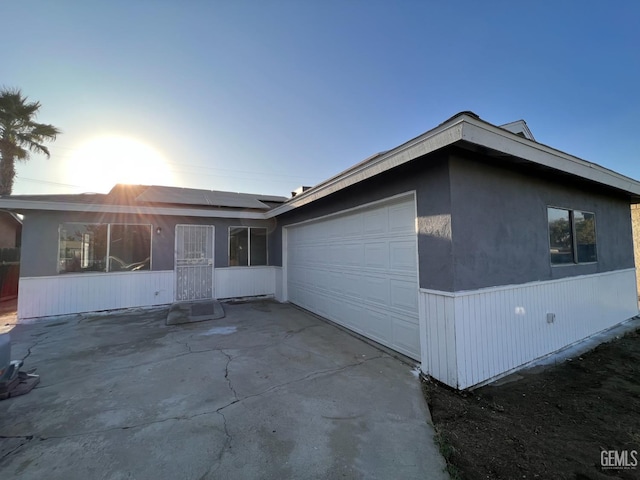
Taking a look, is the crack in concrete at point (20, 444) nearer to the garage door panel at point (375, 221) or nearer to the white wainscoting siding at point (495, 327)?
the white wainscoting siding at point (495, 327)

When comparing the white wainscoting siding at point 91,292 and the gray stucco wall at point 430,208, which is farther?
the white wainscoting siding at point 91,292

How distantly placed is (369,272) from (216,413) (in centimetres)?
310

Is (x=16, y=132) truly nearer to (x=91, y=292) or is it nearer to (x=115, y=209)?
(x=115, y=209)

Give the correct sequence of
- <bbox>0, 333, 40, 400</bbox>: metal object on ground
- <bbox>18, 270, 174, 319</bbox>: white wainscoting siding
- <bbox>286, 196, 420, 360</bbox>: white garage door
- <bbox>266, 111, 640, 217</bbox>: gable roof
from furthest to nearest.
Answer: <bbox>18, 270, 174, 319</bbox>: white wainscoting siding, <bbox>286, 196, 420, 360</bbox>: white garage door, <bbox>266, 111, 640, 217</bbox>: gable roof, <bbox>0, 333, 40, 400</bbox>: metal object on ground

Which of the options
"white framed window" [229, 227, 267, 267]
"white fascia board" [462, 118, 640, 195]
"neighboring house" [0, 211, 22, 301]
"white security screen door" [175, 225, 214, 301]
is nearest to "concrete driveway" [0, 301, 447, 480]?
"white fascia board" [462, 118, 640, 195]

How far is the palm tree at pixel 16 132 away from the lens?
11500 millimetres

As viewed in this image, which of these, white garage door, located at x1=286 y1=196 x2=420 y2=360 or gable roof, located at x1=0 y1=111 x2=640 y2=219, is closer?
gable roof, located at x1=0 y1=111 x2=640 y2=219

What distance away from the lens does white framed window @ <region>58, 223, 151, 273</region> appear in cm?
686

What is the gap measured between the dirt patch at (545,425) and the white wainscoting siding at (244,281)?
6809 millimetres

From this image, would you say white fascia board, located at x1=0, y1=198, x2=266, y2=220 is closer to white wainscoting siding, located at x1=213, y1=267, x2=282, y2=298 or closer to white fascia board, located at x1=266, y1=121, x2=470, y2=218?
white wainscoting siding, located at x1=213, y1=267, x2=282, y2=298

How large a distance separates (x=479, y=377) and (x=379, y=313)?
167 centimetres

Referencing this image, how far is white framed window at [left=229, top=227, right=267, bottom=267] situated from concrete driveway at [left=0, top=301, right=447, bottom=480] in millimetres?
4266

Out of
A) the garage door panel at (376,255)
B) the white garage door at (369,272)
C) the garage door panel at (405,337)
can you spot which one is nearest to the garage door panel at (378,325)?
the white garage door at (369,272)

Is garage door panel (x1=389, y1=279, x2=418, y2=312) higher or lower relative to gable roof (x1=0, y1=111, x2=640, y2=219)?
Answer: lower
